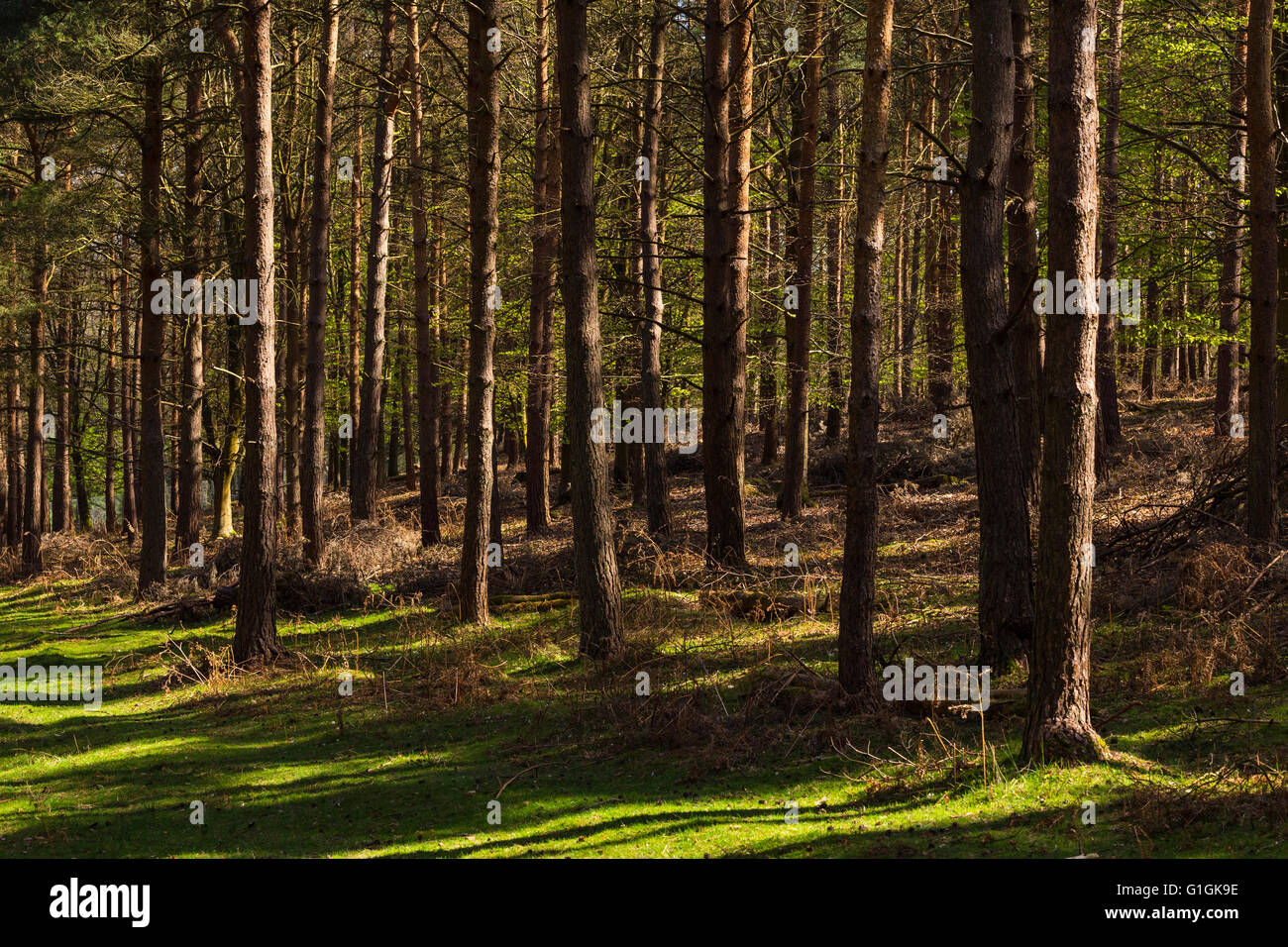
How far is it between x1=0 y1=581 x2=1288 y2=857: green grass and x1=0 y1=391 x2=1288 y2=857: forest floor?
0.10ft

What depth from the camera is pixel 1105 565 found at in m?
12.2

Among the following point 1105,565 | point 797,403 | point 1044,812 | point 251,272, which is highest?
point 251,272

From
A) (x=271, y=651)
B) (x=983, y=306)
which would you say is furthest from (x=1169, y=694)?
(x=271, y=651)

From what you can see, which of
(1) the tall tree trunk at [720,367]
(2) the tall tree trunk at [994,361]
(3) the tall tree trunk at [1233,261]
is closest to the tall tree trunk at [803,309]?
(1) the tall tree trunk at [720,367]

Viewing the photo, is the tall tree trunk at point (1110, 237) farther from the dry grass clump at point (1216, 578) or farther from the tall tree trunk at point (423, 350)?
the tall tree trunk at point (423, 350)

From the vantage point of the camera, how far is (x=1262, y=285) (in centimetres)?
1112

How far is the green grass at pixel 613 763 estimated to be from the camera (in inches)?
255

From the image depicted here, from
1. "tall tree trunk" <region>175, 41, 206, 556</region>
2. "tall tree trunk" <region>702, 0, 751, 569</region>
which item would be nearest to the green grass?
"tall tree trunk" <region>702, 0, 751, 569</region>

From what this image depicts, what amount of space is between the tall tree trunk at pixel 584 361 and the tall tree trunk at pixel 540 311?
657 centimetres

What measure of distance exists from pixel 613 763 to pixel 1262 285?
8.87 m

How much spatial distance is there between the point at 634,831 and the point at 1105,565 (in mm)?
7912

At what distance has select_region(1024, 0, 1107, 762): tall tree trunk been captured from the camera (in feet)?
22.7

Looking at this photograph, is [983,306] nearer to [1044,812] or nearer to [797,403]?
[1044,812]

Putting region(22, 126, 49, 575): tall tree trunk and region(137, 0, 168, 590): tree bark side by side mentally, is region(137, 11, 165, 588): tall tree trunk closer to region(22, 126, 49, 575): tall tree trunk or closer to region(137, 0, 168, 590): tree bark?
region(137, 0, 168, 590): tree bark
